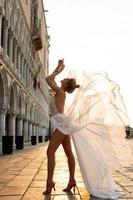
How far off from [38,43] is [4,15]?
23382 millimetres

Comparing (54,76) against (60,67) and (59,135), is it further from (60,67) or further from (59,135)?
(59,135)

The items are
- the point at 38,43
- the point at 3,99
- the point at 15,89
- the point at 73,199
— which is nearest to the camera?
the point at 73,199

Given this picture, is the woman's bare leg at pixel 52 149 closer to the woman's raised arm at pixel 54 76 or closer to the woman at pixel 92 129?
the woman at pixel 92 129

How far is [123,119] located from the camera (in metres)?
6.57

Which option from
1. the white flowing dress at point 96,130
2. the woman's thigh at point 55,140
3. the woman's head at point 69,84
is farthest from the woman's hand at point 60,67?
the woman's thigh at point 55,140

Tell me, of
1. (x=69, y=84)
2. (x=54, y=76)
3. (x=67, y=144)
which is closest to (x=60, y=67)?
(x=54, y=76)

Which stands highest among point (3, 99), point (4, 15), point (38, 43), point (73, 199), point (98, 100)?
point (38, 43)

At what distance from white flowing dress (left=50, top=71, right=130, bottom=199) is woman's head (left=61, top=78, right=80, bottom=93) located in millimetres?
119

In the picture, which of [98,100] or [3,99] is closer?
[98,100]

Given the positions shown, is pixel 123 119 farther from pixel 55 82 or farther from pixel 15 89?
pixel 15 89

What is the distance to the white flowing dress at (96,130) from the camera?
6.32m

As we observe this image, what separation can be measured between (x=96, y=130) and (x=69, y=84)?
0.89 metres

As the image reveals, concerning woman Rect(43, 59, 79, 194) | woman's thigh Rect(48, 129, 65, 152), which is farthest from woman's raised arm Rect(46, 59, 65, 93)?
woman's thigh Rect(48, 129, 65, 152)

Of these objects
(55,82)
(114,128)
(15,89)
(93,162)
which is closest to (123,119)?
(114,128)
